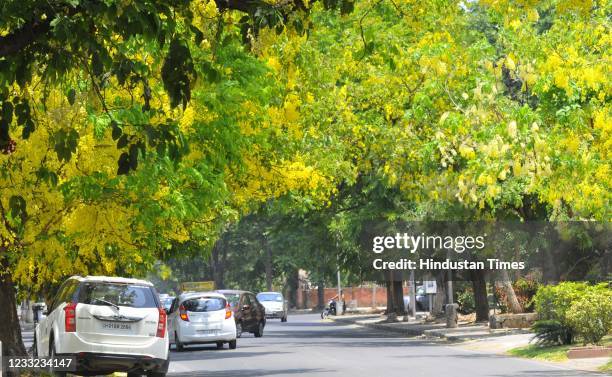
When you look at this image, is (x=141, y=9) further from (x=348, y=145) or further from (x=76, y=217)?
(x=348, y=145)

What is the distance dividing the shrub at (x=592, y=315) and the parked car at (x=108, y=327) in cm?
1023

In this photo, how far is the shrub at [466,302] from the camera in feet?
194

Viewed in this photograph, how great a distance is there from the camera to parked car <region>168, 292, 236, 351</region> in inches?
1432

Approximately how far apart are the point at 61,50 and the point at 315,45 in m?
16.7

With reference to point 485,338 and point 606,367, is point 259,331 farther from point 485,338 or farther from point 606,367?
point 606,367

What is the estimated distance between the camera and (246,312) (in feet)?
150

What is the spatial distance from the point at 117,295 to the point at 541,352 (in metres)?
11.4

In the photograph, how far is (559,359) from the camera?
27.2 metres

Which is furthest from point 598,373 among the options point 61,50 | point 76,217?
point 61,50

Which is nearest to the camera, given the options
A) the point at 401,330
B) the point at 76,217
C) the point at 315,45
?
the point at 76,217

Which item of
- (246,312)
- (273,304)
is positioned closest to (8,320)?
(246,312)

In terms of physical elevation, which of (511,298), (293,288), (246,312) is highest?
(293,288)

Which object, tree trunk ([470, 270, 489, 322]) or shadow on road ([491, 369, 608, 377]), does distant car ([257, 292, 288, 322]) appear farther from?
shadow on road ([491, 369, 608, 377])

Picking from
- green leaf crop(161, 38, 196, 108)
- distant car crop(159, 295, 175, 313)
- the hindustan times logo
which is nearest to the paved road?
distant car crop(159, 295, 175, 313)
